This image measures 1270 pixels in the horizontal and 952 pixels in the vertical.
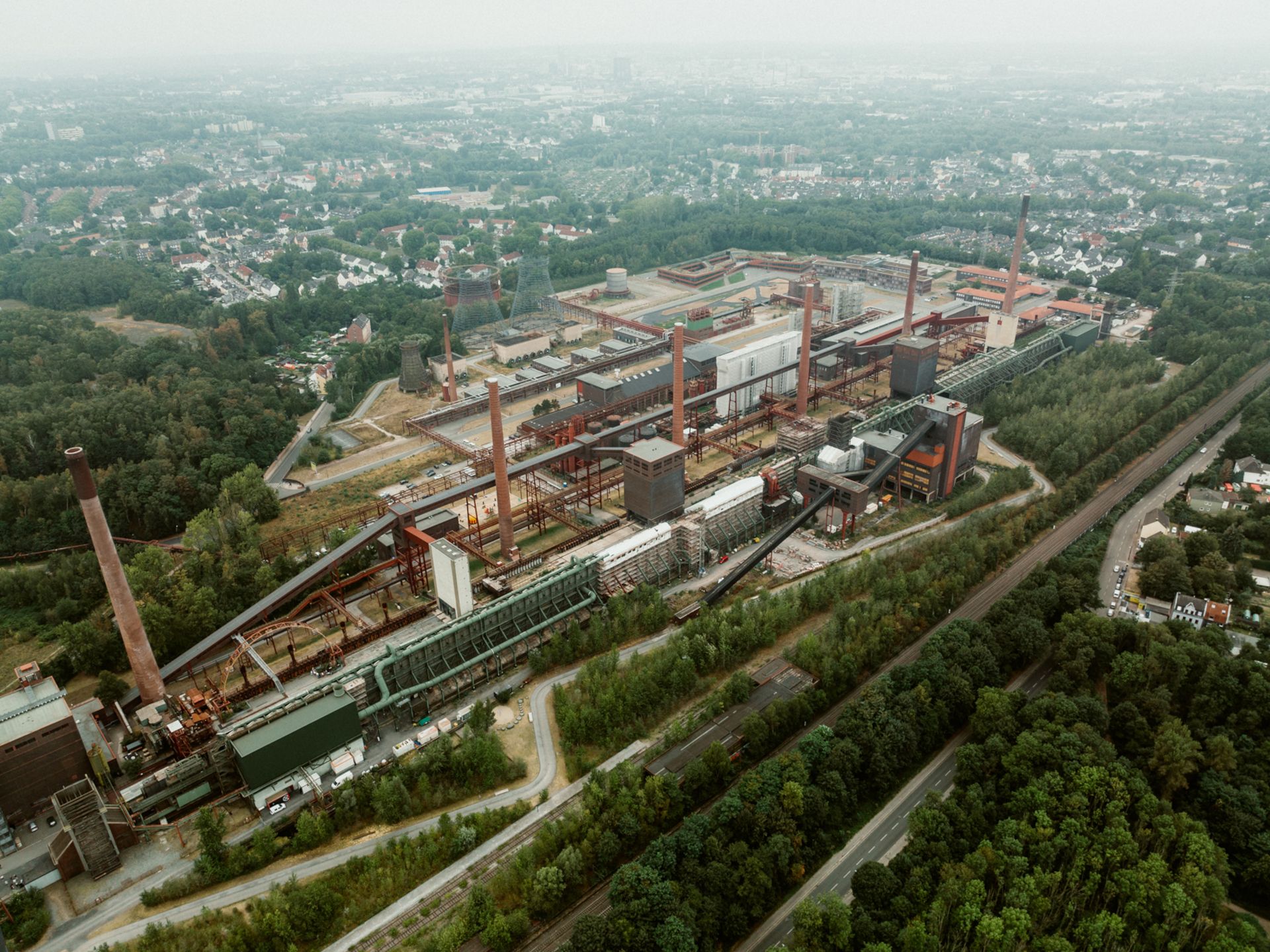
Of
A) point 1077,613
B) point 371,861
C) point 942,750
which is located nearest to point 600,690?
point 371,861

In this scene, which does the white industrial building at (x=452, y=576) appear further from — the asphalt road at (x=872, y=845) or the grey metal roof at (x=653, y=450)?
the asphalt road at (x=872, y=845)

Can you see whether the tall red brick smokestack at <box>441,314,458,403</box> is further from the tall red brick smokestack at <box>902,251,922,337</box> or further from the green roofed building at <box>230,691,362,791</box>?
the tall red brick smokestack at <box>902,251,922,337</box>

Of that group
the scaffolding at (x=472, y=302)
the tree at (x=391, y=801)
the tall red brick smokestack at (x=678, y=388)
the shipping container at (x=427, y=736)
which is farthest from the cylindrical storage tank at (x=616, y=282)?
the tree at (x=391, y=801)

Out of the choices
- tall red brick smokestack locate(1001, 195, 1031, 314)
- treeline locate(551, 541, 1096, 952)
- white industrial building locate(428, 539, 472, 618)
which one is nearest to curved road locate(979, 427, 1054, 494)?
treeline locate(551, 541, 1096, 952)

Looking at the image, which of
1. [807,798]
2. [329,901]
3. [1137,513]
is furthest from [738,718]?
[1137,513]

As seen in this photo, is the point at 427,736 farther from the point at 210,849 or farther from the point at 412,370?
the point at 412,370

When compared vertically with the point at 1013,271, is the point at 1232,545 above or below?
below

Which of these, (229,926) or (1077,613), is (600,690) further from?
(1077,613)
